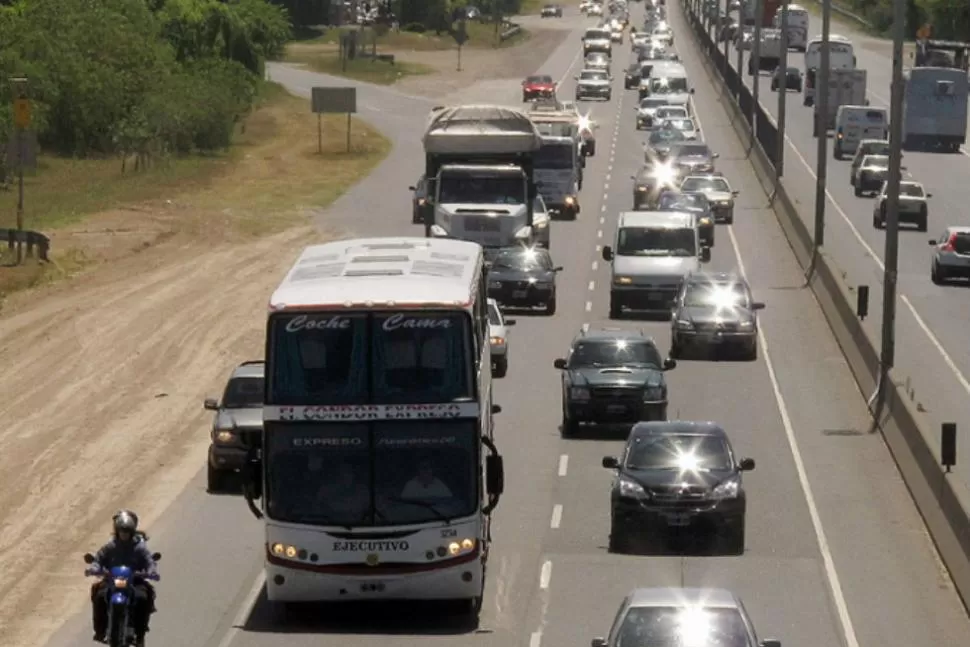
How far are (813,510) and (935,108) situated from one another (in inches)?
2410

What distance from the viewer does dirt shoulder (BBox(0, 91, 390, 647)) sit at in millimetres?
29062

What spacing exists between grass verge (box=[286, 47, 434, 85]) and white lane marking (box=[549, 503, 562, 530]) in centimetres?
9589

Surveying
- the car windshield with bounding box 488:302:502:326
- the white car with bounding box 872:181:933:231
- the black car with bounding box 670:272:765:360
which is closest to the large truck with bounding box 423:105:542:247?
the black car with bounding box 670:272:765:360

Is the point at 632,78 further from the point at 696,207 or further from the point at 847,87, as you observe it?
the point at 696,207

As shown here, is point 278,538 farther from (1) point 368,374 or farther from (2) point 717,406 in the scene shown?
(2) point 717,406

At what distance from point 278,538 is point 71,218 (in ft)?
141

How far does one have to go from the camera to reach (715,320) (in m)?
43.4

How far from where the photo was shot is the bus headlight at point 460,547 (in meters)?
22.5

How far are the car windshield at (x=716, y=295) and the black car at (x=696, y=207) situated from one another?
561 inches

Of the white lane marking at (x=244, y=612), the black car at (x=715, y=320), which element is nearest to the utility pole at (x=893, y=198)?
the black car at (x=715, y=320)

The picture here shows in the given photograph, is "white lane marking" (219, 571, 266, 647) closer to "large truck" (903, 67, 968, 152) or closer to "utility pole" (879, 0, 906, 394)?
"utility pole" (879, 0, 906, 394)

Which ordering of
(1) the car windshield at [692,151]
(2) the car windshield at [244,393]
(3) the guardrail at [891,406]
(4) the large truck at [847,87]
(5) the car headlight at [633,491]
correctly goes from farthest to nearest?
(4) the large truck at [847,87]
(1) the car windshield at [692,151]
(2) the car windshield at [244,393]
(5) the car headlight at [633,491]
(3) the guardrail at [891,406]

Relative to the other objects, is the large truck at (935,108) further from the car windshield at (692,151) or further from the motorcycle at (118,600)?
the motorcycle at (118,600)

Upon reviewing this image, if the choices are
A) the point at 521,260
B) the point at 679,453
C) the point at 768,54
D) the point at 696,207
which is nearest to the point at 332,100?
the point at 696,207
